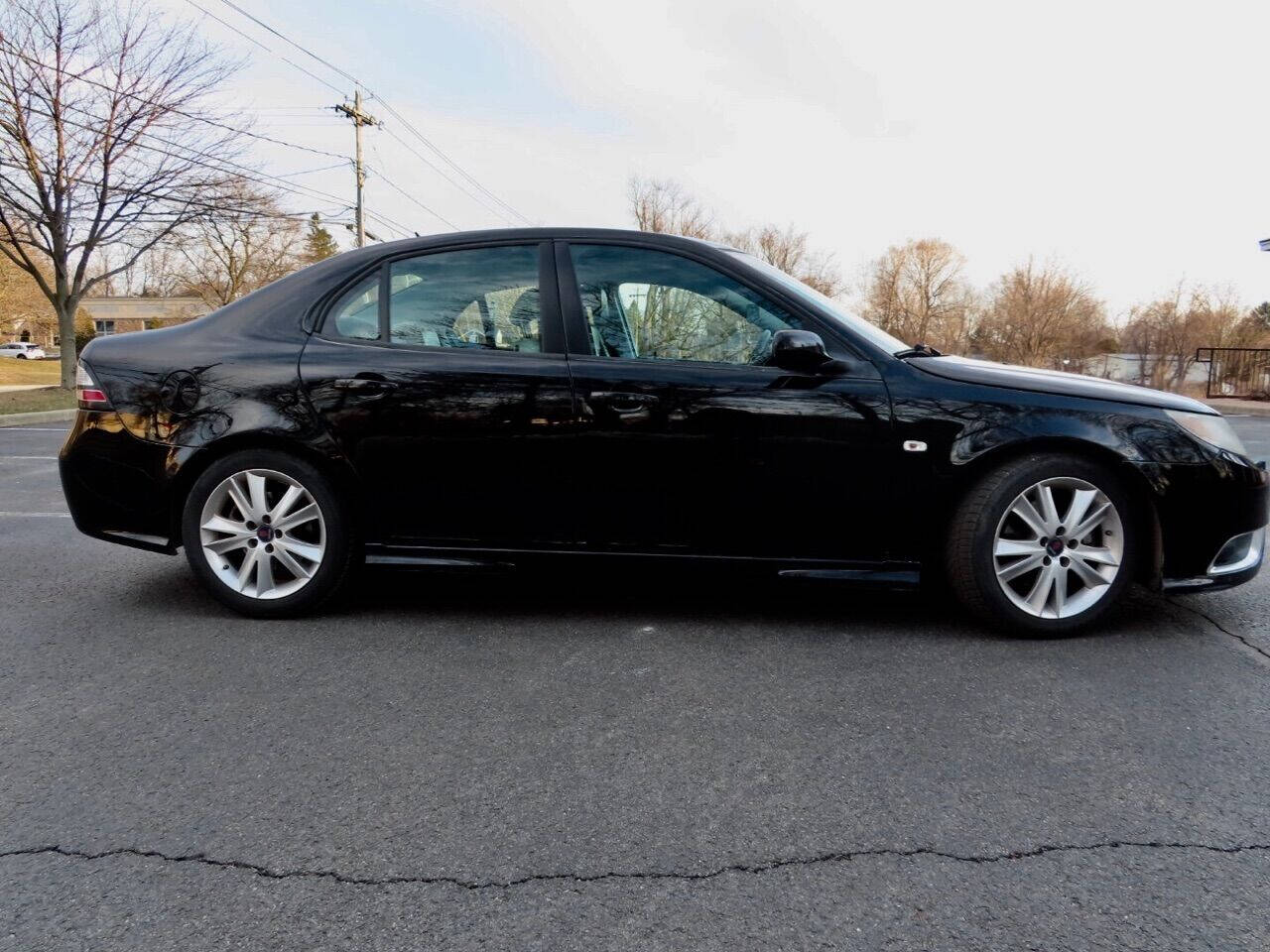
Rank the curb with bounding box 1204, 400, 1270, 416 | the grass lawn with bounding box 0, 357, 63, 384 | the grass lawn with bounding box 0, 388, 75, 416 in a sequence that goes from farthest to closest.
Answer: the grass lawn with bounding box 0, 357, 63, 384, the curb with bounding box 1204, 400, 1270, 416, the grass lawn with bounding box 0, 388, 75, 416

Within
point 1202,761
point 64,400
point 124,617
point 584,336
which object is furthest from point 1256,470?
point 64,400

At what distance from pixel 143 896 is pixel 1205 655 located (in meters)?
3.42

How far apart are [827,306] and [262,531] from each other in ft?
8.24

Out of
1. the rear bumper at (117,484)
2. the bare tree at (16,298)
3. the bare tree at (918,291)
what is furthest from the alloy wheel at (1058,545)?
the bare tree at (918,291)

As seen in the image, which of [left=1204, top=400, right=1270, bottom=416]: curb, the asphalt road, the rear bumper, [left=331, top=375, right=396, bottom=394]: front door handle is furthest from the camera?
[left=1204, top=400, right=1270, bottom=416]: curb

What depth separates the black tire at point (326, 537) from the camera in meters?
3.49

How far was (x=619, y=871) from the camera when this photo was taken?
1.82 metres

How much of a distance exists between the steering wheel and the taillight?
269 centimetres

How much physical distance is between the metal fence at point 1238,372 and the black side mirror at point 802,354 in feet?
78.4

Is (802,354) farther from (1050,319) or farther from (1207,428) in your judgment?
(1050,319)

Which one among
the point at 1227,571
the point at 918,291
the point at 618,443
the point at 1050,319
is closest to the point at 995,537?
the point at 1227,571

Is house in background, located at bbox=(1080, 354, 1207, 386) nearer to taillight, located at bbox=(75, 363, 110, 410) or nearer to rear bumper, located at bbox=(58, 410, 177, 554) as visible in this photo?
rear bumper, located at bbox=(58, 410, 177, 554)

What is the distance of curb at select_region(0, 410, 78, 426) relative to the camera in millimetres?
14492

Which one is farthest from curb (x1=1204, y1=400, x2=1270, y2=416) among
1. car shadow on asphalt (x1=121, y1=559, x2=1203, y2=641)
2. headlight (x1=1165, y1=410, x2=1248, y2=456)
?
car shadow on asphalt (x1=121, y1=559, x2=1203, y2=641)
